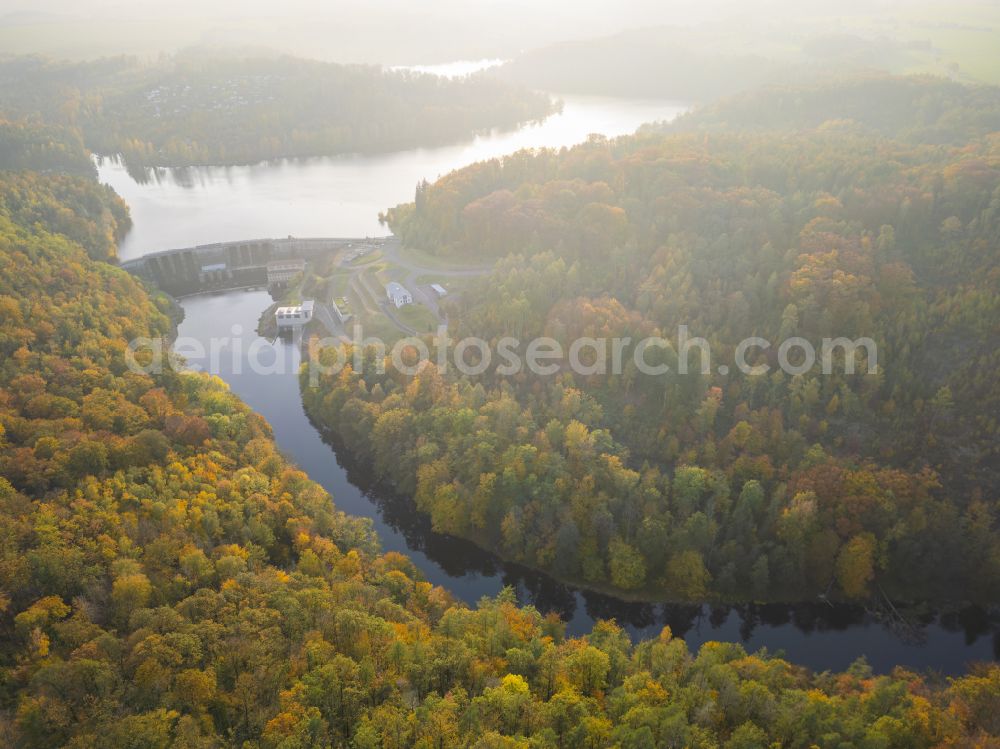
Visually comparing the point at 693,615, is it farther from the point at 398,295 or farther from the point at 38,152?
the point at 38,152

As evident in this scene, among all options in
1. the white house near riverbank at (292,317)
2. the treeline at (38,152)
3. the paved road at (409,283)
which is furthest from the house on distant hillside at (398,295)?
the treeline at (38,152)

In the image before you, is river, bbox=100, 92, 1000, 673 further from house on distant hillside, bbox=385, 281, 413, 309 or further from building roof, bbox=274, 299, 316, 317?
house on distant hillside, bbox=385, 281, 413, 309

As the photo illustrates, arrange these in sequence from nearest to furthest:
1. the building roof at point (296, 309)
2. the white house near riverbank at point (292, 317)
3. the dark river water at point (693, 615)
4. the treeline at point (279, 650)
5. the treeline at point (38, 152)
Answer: the treeline at point (279, 650)
the dark river water at point (693, 615)
the white house near riverbank at point (292, 317)
the building roof at point (296, 309)
the treeline at point (38, 152)

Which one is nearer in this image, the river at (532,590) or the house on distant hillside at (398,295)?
the river at (532,590)

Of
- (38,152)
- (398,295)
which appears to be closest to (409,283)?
(398,295)

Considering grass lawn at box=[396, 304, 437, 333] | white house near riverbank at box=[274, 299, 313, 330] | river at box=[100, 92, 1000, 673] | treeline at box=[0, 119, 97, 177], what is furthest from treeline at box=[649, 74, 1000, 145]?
treeline at box=[0, 119, 97, 177]

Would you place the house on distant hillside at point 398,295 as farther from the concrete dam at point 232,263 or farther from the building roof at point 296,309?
the concrete dam at point 232,263
